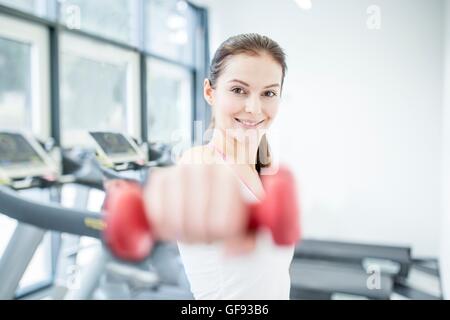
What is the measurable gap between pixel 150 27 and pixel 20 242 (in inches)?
21.7

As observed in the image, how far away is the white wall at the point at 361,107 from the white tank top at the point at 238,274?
191 mm

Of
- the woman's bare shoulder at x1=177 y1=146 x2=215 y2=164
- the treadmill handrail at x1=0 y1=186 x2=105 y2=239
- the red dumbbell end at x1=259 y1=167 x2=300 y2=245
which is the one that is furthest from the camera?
the treadmill handrail at x1=0 y1=186 x2=105 y2=239

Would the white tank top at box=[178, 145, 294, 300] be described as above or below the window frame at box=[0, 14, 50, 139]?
below

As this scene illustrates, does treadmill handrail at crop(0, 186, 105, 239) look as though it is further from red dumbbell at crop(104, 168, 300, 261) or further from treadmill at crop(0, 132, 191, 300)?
red dumbbell at crop(104, 168, 300, 261)

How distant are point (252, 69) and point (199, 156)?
0.44ft

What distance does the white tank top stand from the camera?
544 millimetres

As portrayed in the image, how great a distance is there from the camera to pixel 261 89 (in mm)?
526

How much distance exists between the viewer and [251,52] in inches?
21.3

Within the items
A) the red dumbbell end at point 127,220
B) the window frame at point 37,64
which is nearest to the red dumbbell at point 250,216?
the red dumbbell end at point 127,220

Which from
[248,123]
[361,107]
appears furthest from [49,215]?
[361,107]

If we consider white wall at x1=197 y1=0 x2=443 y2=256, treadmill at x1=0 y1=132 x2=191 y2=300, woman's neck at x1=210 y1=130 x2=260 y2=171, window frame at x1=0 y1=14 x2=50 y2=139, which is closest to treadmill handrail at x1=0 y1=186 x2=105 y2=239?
treadmill at x1=0 y1=132 x2=191 y2=300

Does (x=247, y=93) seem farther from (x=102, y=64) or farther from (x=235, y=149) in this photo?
(x=102, y=64)

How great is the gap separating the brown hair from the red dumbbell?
0.27 metres
